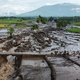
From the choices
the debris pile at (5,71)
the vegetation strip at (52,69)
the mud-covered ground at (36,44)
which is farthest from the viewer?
the mud-covered ground at (36,44)

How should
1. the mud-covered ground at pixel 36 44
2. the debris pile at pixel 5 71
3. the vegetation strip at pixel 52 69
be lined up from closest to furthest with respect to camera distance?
the vegetation strip at pixel 52 69, the debris pile at pixel 5 71, the mud-covered ground at pixel 36 44

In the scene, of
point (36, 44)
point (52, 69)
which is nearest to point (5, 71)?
point (52, 69)

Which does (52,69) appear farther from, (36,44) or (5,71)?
(36,44)

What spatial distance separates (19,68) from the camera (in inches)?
902

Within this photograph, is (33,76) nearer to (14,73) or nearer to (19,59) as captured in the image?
(14,73)

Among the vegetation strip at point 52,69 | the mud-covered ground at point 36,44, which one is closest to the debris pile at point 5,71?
Result: the vegetation strip at point 52,69

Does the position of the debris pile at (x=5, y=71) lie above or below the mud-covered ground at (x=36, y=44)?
above

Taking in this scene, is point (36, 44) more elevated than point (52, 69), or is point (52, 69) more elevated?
point (52, 69)

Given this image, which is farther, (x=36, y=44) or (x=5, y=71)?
(x=36, y=44)

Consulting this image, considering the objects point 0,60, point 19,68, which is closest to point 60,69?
point 19,68

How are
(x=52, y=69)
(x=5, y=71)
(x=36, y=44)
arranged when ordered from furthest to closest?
(x=36, y=44) → (x=52, y=69) → (x=5, y=71)

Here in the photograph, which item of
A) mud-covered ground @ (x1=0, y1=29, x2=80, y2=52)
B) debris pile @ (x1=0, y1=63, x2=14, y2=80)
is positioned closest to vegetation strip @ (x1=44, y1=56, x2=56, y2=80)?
debris pile @ (x1=0, y1=63, x2=14, y2=80)

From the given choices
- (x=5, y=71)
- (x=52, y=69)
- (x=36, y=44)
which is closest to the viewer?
(x=5, y=71)

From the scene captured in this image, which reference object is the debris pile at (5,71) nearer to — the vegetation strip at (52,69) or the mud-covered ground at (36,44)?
the vegetation strip at (52,69)
